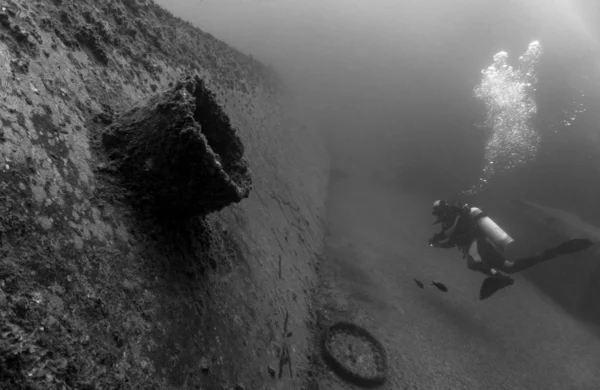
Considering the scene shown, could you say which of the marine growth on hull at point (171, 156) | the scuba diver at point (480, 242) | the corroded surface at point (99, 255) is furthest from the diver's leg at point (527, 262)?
the marine growth on hull at point (171, 156)

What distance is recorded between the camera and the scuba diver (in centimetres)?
770

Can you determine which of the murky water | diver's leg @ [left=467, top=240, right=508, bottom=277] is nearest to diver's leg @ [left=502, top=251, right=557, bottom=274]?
diver's leg @ [left=467, top=240, right=508, bottom=277]

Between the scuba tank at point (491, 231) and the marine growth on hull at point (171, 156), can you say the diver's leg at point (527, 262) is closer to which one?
the scuba tank at point (491, 231)

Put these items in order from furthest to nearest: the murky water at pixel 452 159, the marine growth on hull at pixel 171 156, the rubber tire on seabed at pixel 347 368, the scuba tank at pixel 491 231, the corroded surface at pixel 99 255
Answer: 1. the scuba tank at pixel 491 231
2. the murky water at pixel 452 159
3. the rubber tire on seabed at pixel 347 368
4. the marine growth on hull at pixel 171 156
5. the corroded surface at pixel 99 255

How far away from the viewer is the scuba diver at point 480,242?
7695mm

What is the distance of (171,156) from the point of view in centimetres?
175

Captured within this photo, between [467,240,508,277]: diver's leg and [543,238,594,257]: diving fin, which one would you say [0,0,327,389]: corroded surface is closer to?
[467,240,508,277]: diver's leg

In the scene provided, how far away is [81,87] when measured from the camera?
1.94 meters

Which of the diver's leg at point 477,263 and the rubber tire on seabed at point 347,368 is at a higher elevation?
the diver's leg at point 477,263

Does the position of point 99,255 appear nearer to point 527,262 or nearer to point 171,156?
point 171,156

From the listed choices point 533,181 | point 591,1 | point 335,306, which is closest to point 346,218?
point 335,306

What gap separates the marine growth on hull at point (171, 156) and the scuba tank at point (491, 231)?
7.90 m

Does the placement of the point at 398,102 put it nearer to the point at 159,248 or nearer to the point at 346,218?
the point at 346,218

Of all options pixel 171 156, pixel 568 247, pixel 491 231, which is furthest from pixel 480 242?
pixel 171 156
